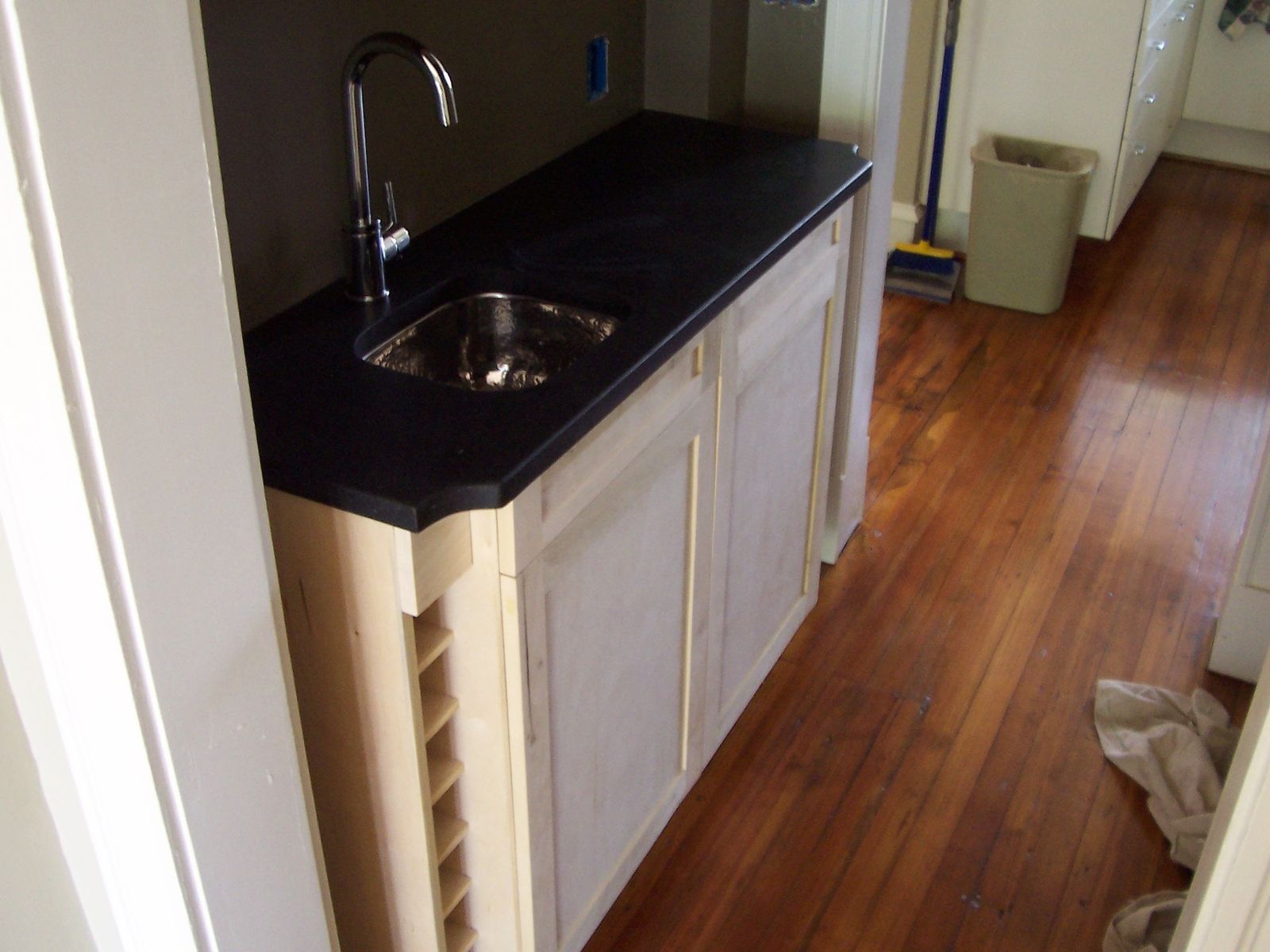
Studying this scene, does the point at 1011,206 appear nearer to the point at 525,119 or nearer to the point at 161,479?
the point at 525,119

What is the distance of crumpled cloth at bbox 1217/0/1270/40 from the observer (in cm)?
450

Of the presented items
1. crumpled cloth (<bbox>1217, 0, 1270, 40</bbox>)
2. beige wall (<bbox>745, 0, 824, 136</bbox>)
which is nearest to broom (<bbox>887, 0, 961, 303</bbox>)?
crumpled cloth (<bbox>1217, 0, 1270, 40</bbox>)

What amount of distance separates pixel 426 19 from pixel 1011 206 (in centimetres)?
235

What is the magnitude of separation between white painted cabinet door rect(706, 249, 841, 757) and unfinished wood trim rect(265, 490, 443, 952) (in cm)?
67

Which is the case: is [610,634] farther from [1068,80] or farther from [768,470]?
[1068,80]

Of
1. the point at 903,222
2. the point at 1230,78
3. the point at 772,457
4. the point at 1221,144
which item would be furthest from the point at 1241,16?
the point at 772,457

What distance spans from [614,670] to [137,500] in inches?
33.9

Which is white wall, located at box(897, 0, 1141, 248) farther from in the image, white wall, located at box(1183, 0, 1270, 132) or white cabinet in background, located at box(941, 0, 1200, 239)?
white wall, located at box(1183, 0, 1270, 132)

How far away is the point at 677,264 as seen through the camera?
1877 mm

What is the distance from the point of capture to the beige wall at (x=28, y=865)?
1205 millimetres

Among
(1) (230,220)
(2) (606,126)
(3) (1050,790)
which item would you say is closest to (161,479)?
(1) (230,220)

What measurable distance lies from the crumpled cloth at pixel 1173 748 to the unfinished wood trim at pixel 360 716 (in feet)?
4.10

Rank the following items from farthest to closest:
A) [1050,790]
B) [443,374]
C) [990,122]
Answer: [990,122]
[1050,790]
[443,374]

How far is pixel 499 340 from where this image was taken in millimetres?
1896
